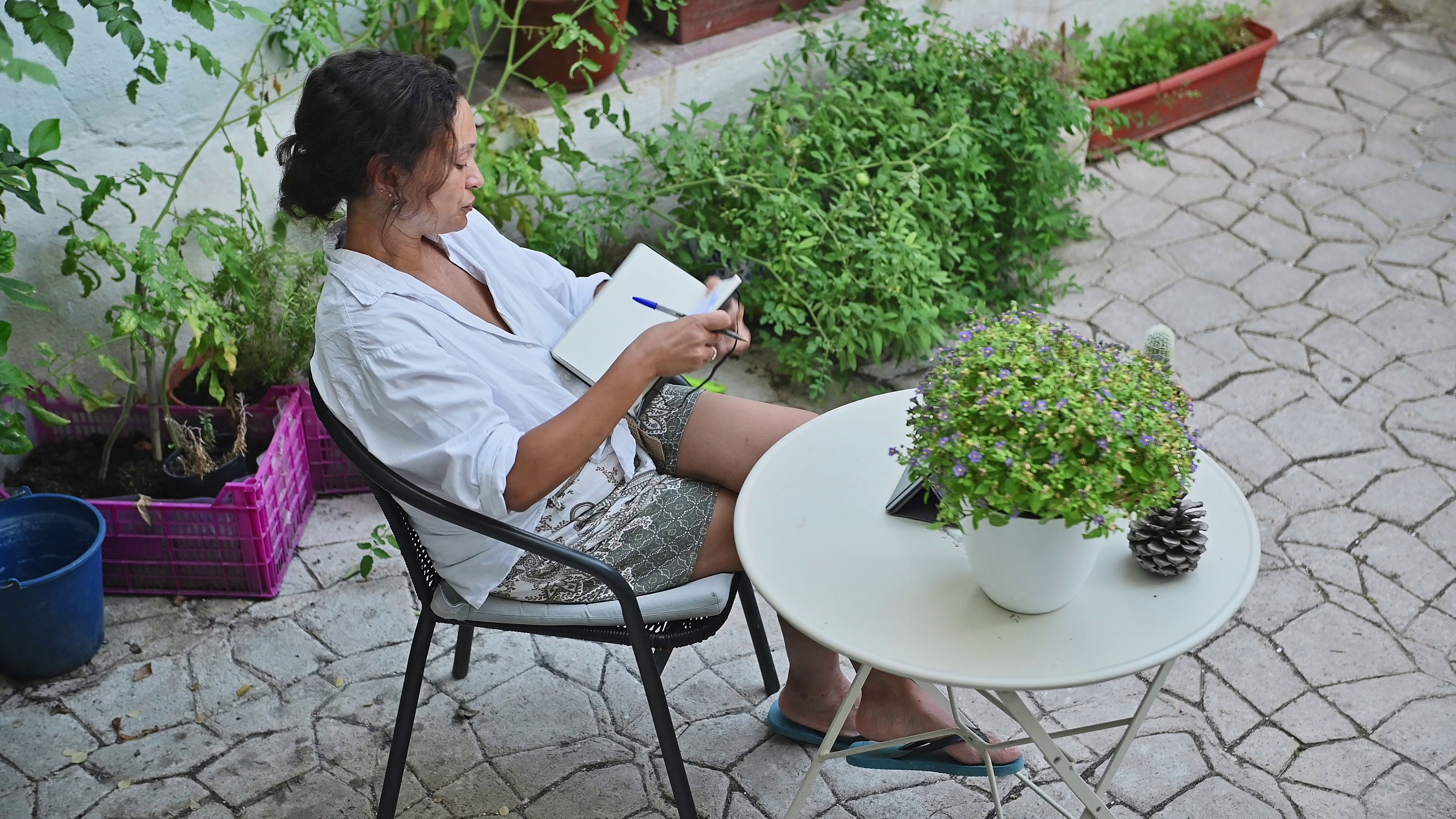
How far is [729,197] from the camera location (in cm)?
395

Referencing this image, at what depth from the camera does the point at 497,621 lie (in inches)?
89.8

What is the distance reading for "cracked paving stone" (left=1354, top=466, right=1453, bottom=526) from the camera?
137 inches

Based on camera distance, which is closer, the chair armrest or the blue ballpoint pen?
the chair armrest

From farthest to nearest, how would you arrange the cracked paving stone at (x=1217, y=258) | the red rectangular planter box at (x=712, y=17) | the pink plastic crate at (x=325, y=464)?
the cracked paving stone at (x=1217, y=258) → the red rectangular planter box at (x=712, y=17) → the pink plastic crate at (x=325, y=464)

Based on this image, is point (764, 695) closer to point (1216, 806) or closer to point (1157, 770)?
point (1157, 770)

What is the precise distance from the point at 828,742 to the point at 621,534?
1.80ft

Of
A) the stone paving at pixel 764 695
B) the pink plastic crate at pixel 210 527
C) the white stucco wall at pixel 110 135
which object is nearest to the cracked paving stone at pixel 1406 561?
the stone paving at pixel 764 695

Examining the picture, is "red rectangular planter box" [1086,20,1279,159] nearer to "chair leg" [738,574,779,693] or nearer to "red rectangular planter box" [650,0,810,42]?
"red rectangular planter box" [650,0,810,42]

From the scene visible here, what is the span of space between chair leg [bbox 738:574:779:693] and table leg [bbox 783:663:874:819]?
57cm

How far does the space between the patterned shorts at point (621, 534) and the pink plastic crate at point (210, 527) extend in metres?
1.13

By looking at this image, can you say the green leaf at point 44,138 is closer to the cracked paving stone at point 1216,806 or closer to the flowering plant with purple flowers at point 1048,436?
the flowering plant with purple flowers at point 1048,436

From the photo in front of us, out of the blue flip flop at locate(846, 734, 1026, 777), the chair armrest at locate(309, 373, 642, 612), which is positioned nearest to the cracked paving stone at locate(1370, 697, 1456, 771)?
the blue flip flop at locate(846, 734, 1026, 777)

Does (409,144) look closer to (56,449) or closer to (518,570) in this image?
(518,570)

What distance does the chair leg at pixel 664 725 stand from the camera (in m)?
2.20
